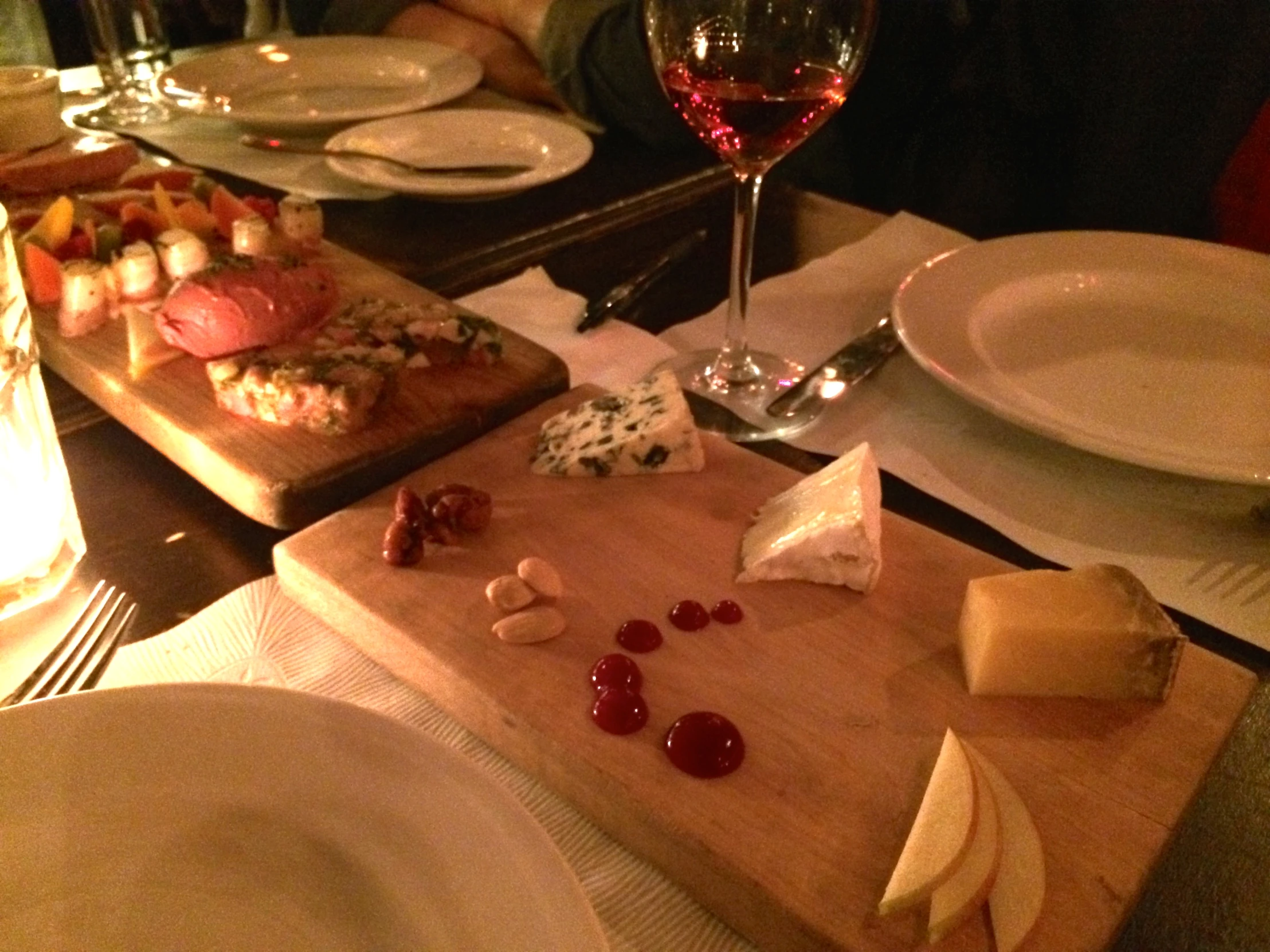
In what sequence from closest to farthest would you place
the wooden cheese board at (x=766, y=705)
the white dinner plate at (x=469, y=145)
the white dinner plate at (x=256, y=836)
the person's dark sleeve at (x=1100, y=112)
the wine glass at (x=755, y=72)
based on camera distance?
the white dinner plate at (x=256, y=836)
the wooden cheese board at (x=766, y=705)
the wine glass at (x=755, y=72)
the white dinner plate at (x=469, y=145)
the person's dark sleeve at (x=1100, y=112)

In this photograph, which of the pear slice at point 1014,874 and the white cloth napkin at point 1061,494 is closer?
the pear slice at point 1014,874

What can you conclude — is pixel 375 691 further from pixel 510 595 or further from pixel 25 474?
pixel 25 474

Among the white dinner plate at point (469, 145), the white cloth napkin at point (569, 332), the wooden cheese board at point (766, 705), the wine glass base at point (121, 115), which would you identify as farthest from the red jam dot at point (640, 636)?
the wine glass base at point (121, 115)

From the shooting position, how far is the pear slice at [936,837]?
470 millimetres

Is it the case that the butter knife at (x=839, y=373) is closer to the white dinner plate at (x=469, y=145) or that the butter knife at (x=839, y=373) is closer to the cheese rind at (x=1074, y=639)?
the cheese rind at (x=1074, y=639)

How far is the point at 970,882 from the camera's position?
1.54ft

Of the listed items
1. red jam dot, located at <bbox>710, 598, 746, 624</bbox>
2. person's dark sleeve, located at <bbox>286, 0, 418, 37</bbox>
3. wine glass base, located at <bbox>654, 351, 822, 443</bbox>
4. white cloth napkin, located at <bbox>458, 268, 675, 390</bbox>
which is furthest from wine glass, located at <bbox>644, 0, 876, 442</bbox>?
person's dark sleeve, located at <bbox>286, 0, 418, 37</bbox>

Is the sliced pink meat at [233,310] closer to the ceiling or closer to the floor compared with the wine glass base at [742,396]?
closer to the ceiling

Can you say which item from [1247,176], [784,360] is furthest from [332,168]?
[1247,176]

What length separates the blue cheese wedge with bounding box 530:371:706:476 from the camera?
0.79 metres

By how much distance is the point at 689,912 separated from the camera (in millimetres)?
530

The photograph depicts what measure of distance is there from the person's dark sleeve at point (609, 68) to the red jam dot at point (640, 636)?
107cm

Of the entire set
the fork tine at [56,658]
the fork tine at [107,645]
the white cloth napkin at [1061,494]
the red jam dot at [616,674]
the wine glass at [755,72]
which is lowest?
the white cloth napkin at [1061,494]

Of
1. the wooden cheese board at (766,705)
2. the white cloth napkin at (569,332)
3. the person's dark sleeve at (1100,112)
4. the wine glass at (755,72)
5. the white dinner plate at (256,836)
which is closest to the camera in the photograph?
the white dinner plate at (256,836)
